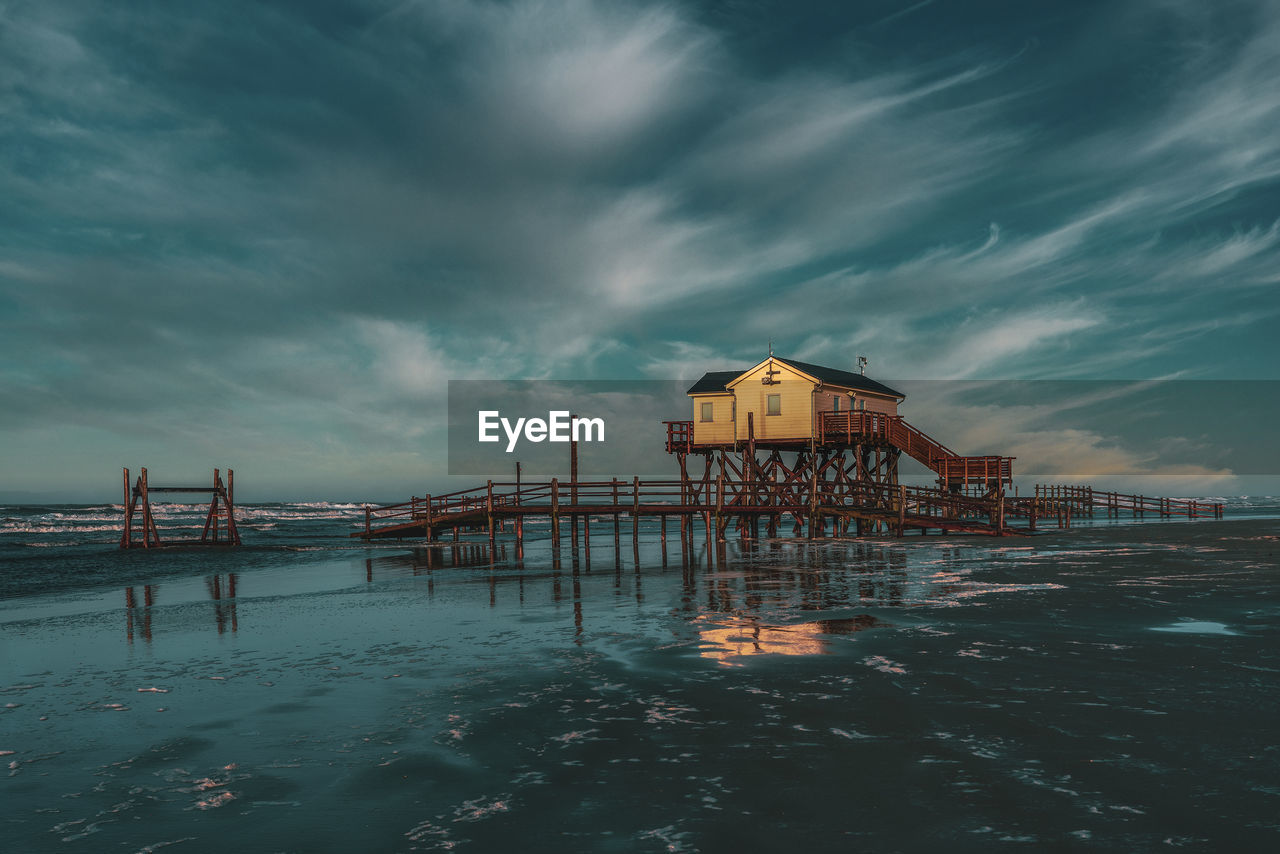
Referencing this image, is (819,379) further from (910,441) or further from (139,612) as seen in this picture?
(139,612)

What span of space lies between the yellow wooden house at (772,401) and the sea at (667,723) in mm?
24945

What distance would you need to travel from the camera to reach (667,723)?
7.02 metres

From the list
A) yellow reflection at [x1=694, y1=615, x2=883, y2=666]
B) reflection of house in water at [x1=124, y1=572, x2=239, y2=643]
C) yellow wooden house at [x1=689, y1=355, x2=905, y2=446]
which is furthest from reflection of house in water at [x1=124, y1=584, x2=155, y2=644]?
yellow wooden house at [x1=689, y1=355, x2=905, y2=446]

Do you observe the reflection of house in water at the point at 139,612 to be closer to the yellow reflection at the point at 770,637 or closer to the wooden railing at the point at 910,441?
the yellow reflection at the point at 770,637

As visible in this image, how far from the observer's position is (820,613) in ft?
43.2

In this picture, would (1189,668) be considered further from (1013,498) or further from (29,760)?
(1013,498)

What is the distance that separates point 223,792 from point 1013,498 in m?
45.1

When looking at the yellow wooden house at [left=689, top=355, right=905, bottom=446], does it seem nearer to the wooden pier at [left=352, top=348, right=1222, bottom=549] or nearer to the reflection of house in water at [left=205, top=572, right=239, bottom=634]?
the wooden pier at [left=352, top=348, right=1222, bottom=549]

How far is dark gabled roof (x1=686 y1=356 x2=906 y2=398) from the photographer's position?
4275 cm

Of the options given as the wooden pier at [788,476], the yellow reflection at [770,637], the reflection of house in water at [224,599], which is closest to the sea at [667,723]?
the yellow reflection at [770,637]

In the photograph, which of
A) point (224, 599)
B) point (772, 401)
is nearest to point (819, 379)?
point (772, 401)

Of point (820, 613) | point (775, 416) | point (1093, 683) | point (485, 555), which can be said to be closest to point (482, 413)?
point (485, 555)

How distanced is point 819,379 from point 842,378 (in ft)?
18.6

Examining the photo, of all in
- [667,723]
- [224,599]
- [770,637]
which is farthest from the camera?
[224,599]
